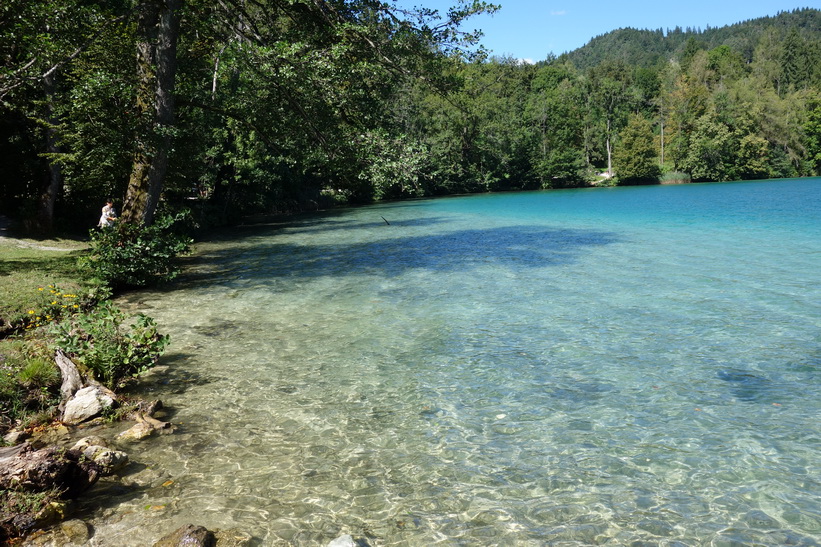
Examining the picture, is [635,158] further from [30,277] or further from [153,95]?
[30,277]

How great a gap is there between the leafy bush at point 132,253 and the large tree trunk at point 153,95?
24.9 inches

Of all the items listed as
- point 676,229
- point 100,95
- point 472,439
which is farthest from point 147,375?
point 676,229

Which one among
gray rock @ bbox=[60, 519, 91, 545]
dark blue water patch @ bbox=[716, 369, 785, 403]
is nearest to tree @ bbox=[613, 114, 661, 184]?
dark blue water patch @ bbox=[716, 369, 785, 403]

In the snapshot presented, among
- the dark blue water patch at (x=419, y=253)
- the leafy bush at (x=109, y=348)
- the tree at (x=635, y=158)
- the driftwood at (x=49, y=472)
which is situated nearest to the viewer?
the driftwood at (x=49, y=472)

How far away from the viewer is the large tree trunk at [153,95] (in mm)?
14148

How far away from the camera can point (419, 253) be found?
2183 cm

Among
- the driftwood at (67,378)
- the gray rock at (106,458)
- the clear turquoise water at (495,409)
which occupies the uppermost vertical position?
the driftwood at (67,378)

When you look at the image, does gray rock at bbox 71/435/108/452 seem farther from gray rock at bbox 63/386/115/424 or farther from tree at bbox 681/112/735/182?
tree at bbox 681/112/735/182

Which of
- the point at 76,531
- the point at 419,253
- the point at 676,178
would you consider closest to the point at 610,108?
the point at 676,178

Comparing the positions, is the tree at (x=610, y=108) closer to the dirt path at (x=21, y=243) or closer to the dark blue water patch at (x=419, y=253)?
the dark blue water patch at (x=419, y=253)

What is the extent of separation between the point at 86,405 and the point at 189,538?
3.39 metres

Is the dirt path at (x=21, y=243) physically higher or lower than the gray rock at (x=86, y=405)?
higher

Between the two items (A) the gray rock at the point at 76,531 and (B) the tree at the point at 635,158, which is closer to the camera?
(A) the gray rock at the point at 76,531

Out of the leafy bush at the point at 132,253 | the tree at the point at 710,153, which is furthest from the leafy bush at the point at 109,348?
the tree at the point at 710,153
